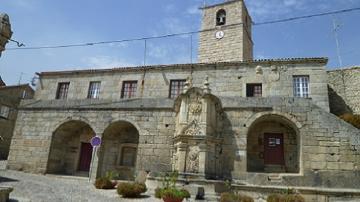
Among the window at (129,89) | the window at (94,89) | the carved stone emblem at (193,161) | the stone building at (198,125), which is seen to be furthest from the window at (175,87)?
the carved stone emblem at (193,161)

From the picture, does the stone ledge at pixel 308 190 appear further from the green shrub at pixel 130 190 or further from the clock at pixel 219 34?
the clock at pixel 219 34

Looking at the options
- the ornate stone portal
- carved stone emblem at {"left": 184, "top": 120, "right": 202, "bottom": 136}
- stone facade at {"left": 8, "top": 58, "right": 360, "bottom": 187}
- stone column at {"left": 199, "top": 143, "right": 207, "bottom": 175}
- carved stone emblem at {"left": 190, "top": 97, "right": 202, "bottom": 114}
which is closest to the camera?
stone column at {"left": 199, "top": 143, "right": 207, "bottom": 175}

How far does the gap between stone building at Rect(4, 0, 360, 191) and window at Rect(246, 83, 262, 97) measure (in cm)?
6

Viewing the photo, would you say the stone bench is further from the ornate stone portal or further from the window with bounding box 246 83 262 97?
the window with bounding box 246 83 262 97

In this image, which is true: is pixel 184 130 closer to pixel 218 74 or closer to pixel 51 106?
pixel 218 74

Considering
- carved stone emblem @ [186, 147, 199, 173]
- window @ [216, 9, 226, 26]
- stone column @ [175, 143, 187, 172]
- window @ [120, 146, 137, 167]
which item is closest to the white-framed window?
window @ [120, 146, 137, 167]

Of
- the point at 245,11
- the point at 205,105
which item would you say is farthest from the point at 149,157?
the point at 245,11

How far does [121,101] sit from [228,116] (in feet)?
20.8

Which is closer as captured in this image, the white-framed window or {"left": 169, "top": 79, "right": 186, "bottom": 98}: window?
the white-framed window

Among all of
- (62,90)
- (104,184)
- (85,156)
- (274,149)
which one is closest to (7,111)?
(62,90)

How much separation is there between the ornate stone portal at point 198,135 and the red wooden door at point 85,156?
25.0 ft

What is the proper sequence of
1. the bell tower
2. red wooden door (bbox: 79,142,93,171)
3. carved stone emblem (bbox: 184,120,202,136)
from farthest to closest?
the bell tower < red wooden door (bbox: 79,142,93,171) < carved stone emblem (bbox: 184,120,202,136)

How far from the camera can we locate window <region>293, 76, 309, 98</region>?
1531 cm

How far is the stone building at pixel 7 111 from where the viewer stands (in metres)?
24.0
